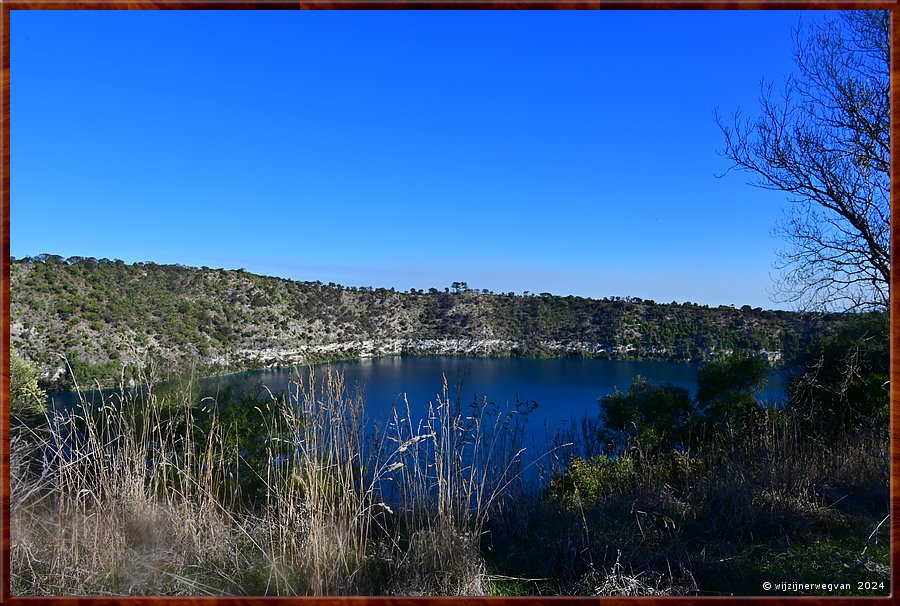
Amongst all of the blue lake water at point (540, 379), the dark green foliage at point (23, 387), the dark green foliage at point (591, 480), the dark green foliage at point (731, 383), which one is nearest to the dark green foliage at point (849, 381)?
the blue lake water at point (540, 379)

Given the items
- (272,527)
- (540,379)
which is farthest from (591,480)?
(540,379)

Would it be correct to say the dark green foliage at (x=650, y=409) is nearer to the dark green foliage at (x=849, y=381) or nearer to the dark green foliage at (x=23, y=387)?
the dark green foliage at (x=849, y=381)

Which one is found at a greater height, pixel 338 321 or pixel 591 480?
pixel 338 321

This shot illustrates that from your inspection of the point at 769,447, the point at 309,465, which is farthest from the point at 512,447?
the point at 769,447

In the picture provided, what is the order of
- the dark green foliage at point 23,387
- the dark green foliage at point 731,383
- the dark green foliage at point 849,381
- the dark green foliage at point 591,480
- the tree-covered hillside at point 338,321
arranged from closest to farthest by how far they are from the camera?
the dark green foliage at point 591,480
the dark green foliage at point 849,381
the dark green foliage at point 23,387
the dark green foliage at point 731,383
the tree-covered hillside at point 338,321

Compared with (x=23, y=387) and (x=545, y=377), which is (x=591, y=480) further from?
(x=23, y=387)
